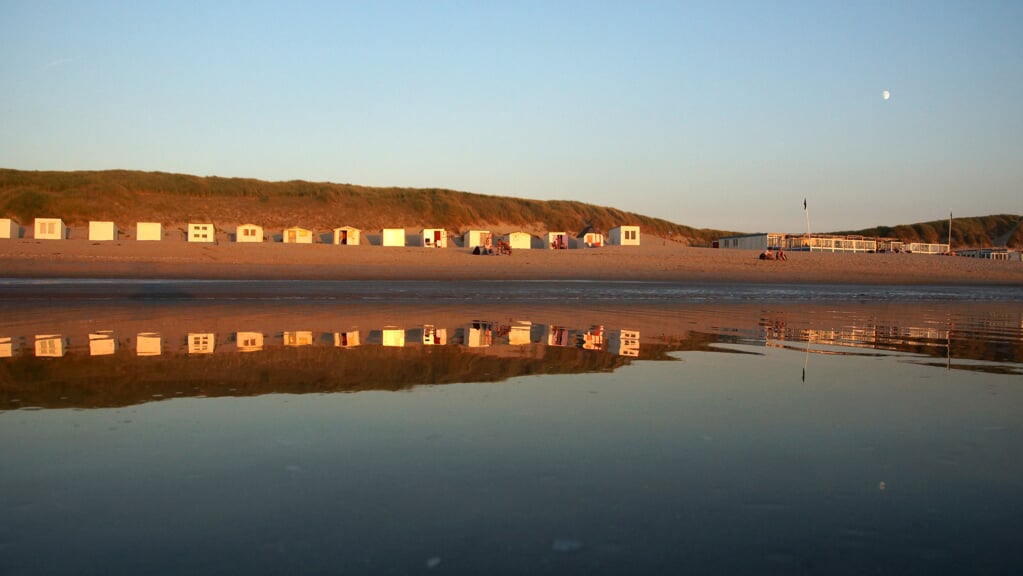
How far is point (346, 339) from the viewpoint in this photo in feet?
26.9

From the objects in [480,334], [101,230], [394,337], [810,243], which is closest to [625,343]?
[480,334]

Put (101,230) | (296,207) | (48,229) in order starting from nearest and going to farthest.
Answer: (48,229), (101,230), (296,207)

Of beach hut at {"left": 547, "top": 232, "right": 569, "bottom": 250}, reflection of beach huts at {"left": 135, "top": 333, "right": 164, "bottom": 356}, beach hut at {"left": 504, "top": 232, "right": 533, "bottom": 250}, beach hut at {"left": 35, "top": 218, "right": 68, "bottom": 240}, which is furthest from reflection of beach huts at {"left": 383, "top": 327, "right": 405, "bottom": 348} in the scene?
beach hut at {"left": 547, "top": 232, "right": 569, "bottom": 250}

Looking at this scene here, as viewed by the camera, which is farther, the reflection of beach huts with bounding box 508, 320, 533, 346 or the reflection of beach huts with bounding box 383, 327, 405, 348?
the reflection of beach huts with bounding box 508, 320, 533, 346

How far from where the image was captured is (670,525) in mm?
2586

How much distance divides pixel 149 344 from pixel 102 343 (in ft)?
1.68

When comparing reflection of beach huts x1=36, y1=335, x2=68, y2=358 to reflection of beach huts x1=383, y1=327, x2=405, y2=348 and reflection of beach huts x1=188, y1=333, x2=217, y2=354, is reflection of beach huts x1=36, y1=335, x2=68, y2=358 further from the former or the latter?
reflection of beach huts x1=383, y1=327, x2=405, y2=348

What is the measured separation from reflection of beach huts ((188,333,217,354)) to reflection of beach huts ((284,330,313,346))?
2.56ft

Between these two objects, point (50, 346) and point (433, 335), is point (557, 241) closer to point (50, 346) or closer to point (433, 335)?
point (433, 335)

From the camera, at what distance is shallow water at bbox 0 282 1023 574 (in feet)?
7.77

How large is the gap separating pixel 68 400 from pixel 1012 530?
16.9 ft

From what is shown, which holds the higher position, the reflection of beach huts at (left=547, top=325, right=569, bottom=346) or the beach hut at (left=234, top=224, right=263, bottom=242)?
the beach hut at (left=234, top=224, right=263, bottom=242)

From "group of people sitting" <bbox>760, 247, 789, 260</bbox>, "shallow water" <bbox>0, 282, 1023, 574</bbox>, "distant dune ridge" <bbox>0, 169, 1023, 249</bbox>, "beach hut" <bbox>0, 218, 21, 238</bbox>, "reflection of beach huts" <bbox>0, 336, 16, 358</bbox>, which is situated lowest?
"shallow water" <bbox>0, 282, 1023, 574</bbox>

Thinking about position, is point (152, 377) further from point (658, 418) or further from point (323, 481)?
point (658, 418)
